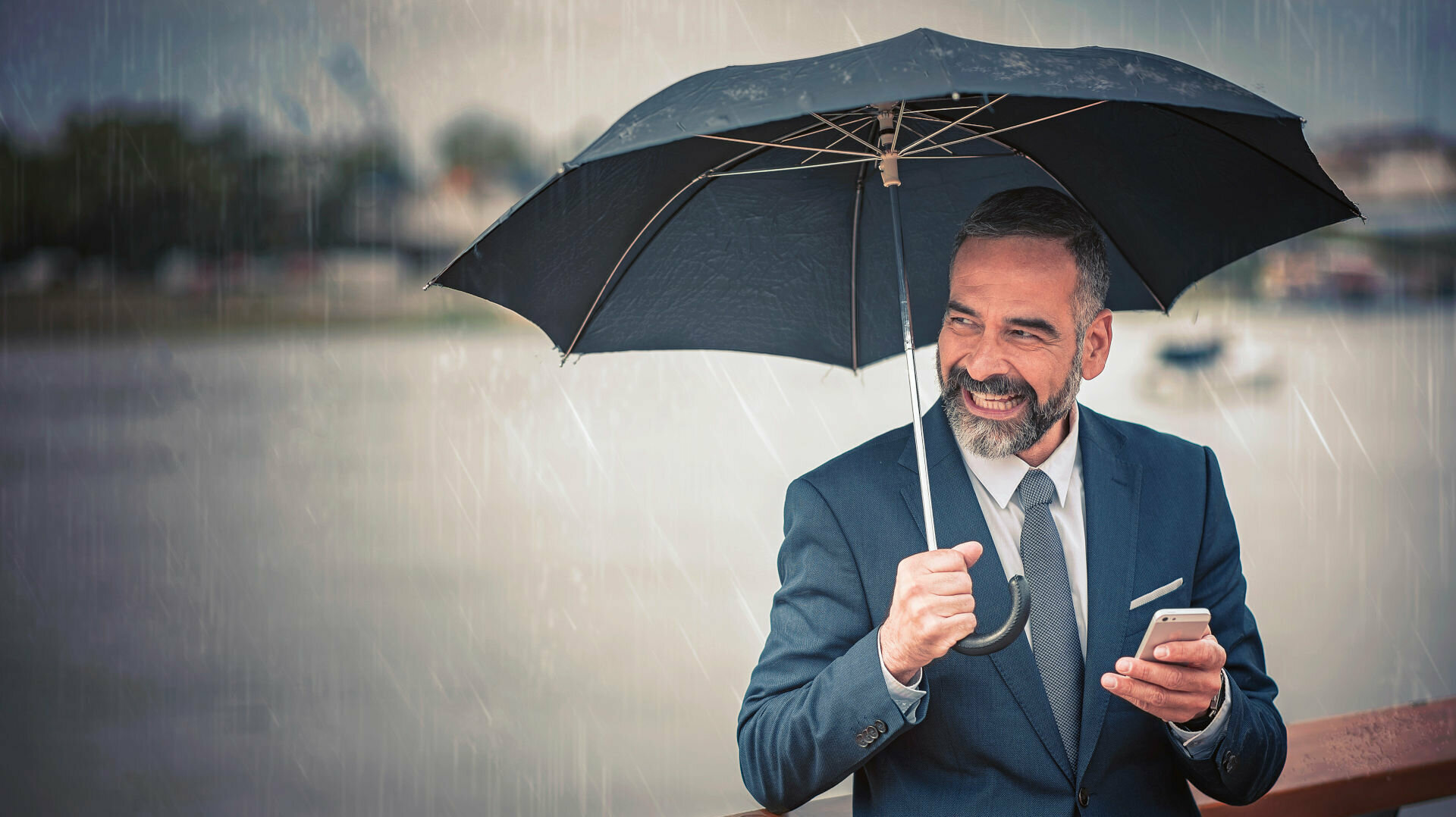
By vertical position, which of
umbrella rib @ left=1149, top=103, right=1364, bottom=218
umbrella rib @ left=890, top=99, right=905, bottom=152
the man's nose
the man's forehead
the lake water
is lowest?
the lake water

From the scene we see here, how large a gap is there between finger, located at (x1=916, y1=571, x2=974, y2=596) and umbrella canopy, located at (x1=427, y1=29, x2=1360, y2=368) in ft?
2.07

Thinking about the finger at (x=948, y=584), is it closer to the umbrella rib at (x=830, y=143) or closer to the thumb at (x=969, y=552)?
the thumb at (x=969, y=552)

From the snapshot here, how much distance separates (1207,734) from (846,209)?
3.58 ft

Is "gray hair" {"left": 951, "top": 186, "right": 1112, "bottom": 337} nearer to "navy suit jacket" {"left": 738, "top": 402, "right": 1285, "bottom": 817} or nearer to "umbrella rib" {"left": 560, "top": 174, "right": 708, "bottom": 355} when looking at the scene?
"navy suit jacket" {"left": 738, "top": 402, "right": 1285, "bottom": 817}

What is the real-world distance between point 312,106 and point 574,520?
10.2 ft

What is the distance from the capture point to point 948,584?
50.2 inches

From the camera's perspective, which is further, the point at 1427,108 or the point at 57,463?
the point at 1427,108

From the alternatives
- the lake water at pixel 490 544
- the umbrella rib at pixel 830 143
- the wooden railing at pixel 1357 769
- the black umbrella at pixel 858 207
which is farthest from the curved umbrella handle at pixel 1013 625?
the lake water at pixel 490 544

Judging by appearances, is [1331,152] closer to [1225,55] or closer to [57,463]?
[1225,55]

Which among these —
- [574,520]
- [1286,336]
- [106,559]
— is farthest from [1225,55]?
[106,559]

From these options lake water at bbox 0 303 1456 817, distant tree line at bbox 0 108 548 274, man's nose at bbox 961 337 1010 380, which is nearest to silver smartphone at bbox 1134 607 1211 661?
man's nose at bbox 961 337 1010 380

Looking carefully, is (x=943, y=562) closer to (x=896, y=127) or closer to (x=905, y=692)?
(x=905, y=692)

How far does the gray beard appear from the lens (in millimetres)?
1657

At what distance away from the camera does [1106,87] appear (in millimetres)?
1127
